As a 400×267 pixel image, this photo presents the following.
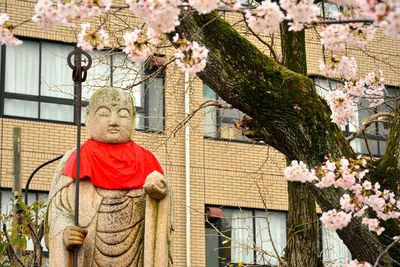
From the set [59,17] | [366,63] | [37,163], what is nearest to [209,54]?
[59,17]

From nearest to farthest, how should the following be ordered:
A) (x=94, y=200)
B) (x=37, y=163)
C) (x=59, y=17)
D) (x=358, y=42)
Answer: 1. (x=59, y=17)
2. (x=358, y=42)
3. (x=94, y=200)
4. (x=37, y=163)

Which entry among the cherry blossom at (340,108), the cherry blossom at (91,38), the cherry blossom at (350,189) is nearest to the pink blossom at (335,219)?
the cherry blossom at (350,189)

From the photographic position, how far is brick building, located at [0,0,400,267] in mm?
19156

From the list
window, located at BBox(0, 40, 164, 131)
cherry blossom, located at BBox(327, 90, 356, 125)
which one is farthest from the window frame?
cherry blossom, located at BBox(327, 90, 356, 125)

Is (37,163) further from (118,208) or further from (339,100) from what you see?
(339,100)

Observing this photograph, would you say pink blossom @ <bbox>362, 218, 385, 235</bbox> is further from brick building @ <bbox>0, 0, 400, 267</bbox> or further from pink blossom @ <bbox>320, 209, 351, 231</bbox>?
brick building @ <bbox>0, 0, 400, 267</bbox>

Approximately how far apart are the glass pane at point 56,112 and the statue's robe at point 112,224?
→ 30.6ft

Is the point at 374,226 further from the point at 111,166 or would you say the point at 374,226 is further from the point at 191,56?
the point at 111,166

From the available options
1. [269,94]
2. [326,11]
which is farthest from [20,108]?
[269,94]

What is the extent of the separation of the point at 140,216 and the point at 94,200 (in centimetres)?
55

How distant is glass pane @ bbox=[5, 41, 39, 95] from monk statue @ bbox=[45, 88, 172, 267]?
9.03 m

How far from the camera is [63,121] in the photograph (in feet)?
64.7

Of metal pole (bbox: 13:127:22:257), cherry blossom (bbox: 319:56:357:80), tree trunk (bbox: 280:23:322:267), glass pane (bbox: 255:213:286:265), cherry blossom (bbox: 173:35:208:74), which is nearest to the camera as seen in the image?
cherry blossom (bbox: 173:35:208:74)

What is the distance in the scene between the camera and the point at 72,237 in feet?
32.1
